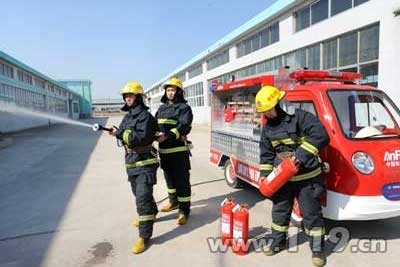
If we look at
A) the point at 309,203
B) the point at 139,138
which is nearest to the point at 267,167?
the point at 309,203

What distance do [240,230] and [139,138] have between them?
62.1 inches

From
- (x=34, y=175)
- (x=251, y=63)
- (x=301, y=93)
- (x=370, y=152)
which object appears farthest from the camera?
(x=251, y=63)

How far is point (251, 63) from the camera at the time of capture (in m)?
21.6

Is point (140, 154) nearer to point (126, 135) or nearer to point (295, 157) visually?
point (126, 135)

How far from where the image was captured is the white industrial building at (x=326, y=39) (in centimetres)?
1069

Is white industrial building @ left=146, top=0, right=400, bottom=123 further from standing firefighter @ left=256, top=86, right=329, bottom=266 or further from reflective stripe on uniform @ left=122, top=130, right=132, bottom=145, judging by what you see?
reflective stripe on uniform @ left=122, top=130, right=132, bottom=145

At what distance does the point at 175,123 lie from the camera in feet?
Result: 16.4

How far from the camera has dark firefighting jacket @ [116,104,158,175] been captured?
4105mm

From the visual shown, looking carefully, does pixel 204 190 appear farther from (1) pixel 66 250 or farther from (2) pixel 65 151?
(2) pixel 65 151

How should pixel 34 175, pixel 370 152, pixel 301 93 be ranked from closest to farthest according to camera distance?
pixel 370 152, pixel 301 93, pixel 34 175

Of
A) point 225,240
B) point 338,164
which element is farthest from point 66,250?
point 338,164

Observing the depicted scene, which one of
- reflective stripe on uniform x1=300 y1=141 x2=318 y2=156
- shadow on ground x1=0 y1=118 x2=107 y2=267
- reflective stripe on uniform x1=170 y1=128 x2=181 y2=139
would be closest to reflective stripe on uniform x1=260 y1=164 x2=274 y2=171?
reflective stripe on uniform x1=300 y1=141 x2=318 y2=156

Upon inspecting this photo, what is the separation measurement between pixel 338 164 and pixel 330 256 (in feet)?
3.37

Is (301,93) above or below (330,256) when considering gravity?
above
